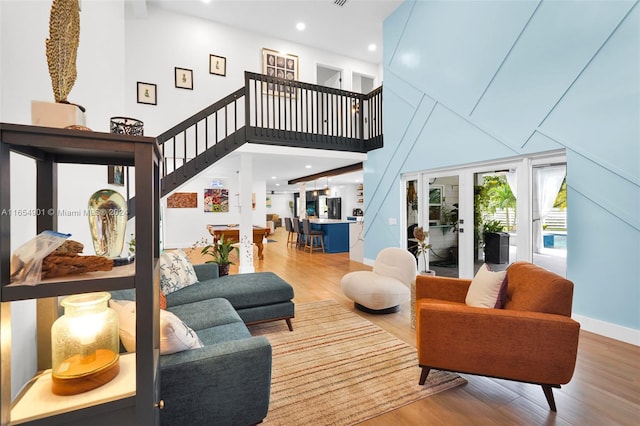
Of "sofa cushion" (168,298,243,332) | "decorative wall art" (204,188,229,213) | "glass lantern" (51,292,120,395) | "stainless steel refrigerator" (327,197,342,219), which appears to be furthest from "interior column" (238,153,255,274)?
"stainless steel refrigerator" (327,197,342,219)

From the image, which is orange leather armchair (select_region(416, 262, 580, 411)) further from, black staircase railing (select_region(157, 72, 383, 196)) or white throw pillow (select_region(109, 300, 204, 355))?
black staircase railing (select_region(157, 72, 383, 196))

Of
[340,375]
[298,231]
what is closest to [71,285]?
[340,375]

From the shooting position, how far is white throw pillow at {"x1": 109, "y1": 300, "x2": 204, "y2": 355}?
51.1 inches

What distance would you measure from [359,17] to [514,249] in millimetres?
5366

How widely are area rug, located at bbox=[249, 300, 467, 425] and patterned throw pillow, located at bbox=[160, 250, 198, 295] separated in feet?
2.86

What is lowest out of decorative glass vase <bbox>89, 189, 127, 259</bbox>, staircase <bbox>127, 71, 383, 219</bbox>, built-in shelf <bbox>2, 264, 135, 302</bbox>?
built-in shelf <bbox>2, 264, 135, 302</bbox>

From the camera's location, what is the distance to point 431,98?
15.4 ft

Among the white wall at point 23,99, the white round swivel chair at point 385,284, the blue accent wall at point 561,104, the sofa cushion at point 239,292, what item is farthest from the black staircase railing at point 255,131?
the white wall at point 23,99

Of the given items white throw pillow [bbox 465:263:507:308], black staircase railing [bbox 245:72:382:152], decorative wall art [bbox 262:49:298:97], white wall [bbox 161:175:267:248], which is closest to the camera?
white throw pillow [bbox 465:263:507:308]

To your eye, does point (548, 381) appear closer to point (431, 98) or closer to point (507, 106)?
point (507, 106)

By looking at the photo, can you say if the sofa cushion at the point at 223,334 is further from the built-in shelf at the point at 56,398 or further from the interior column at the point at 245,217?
the interior column at the point at 245,217

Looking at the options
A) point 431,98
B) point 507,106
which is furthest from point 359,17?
point 507,106

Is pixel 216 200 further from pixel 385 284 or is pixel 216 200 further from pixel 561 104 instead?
pixel 561 104

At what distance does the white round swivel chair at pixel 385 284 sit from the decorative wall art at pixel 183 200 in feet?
21.8
